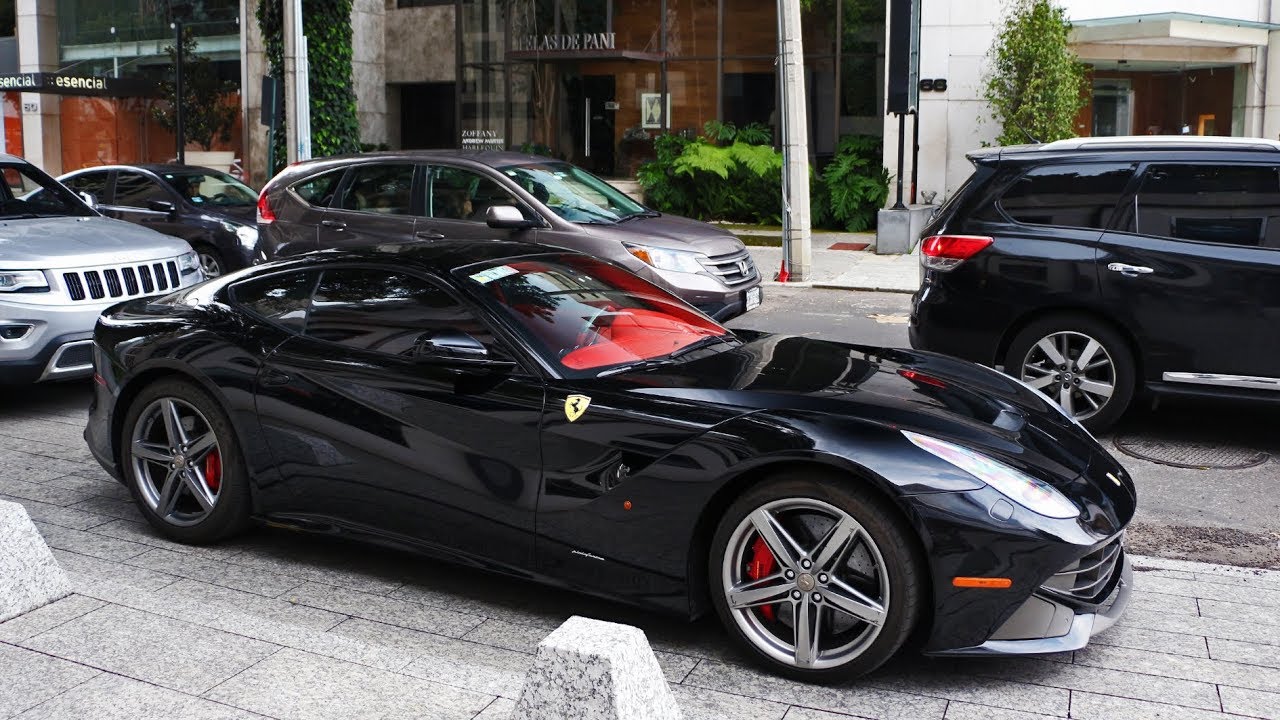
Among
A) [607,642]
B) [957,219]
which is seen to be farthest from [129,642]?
[957,219]

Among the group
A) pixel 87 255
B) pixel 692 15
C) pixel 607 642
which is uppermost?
pixel 692 15

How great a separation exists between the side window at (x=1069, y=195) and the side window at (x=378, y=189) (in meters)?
5.24

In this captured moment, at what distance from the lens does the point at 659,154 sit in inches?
920

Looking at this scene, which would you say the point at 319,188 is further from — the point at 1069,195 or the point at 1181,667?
the point at 1181,667

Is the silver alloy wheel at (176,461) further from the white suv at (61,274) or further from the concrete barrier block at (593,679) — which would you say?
the white suv at (61,274)

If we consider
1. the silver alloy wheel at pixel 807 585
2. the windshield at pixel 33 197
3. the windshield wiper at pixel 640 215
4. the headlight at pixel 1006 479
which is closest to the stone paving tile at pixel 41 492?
the windshield at pixel 33 197

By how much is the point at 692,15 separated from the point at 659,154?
3002 millimetres

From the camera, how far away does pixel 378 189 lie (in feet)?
35.8

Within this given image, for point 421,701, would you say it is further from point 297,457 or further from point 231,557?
point 231,557

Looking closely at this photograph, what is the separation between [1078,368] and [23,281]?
6575 mm

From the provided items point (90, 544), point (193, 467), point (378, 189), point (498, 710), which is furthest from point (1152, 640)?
point (378, 189)

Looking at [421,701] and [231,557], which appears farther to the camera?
[231,557]

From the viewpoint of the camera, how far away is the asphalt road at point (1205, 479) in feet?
19.1

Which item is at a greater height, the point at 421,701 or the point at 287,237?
the point at 287,237
